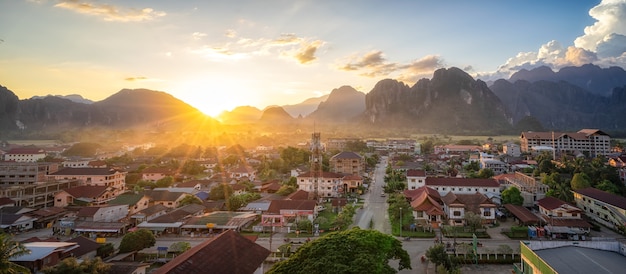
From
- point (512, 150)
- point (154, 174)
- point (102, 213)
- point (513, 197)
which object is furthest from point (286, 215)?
point (512, 150)

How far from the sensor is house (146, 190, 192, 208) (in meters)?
28.5

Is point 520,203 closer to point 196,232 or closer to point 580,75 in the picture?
point 196,232

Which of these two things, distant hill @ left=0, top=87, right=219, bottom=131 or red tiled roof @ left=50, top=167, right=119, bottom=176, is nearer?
red tiled roof @ left=50, top=167, right=119, bottom=176

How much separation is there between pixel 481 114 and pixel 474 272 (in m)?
117

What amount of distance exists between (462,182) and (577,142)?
42226mm

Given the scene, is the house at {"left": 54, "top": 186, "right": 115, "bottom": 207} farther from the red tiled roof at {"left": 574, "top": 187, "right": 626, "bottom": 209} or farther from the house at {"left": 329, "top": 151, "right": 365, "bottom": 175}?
the red tiled roof at {"left": 574, "top": 187, "right": 626, "bottom": 209}

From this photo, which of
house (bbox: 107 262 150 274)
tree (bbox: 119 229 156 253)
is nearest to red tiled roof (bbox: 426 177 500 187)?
tree (bbox: 119 229 156 253)

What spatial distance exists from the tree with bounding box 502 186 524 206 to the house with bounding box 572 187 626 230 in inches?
152

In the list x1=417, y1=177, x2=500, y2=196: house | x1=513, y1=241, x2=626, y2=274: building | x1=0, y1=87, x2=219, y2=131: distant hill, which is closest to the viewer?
x1=513, y1=241, x2=626, y2=274: building

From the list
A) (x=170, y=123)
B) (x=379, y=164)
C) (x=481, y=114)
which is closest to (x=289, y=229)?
(x=379, y=164)

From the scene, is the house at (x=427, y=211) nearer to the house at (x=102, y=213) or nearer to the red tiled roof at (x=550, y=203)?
the red tiled roof at (x=550, y=203)

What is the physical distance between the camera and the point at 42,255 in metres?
13.7

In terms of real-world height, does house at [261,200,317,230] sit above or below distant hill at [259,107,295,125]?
below

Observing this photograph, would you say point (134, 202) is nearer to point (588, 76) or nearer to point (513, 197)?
point (513, 197)
